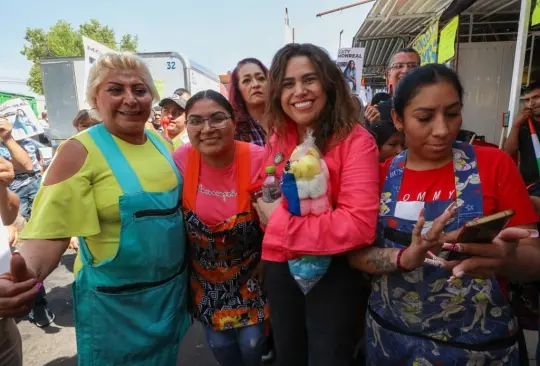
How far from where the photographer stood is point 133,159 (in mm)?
1708

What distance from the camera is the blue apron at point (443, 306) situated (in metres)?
1.20

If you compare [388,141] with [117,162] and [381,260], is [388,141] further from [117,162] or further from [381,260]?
[117,162]

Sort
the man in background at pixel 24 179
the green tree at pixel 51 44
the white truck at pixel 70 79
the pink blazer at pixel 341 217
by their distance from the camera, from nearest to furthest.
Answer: the pink blazer at pixel 341 217
the man in background at pixel 24 179
the white truck at pixel 70 79
the green tree at pixel 51 44

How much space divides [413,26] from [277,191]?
8.05 meters

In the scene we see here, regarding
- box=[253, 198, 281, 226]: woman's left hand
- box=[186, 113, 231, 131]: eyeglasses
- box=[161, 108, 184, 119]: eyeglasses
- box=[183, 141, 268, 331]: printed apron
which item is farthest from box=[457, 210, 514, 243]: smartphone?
box=[161, 108, 184, 119]: eyeglasses

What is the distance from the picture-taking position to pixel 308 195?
133 centimetres

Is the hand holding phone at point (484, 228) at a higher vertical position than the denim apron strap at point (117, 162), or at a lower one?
lower

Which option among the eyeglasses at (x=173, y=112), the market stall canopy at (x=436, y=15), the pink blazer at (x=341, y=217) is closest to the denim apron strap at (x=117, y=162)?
the pink blazer at (x=341, y=217)

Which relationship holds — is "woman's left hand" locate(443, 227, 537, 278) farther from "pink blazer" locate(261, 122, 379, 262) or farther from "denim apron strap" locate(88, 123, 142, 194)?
"denim apron strap" locate(88, 123, 142, 194)

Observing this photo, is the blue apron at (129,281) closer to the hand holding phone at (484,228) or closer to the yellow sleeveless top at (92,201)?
the yellow sleeveless top at (92,201)

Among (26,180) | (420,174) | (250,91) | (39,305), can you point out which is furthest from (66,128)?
(420,174)

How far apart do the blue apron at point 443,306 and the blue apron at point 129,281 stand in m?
1.05

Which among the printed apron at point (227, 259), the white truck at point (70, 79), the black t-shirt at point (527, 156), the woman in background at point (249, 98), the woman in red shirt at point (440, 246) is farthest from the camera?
the white truck at point (70, 79)

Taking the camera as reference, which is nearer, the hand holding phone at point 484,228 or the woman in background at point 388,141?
the hand holding phone at point 484,228
